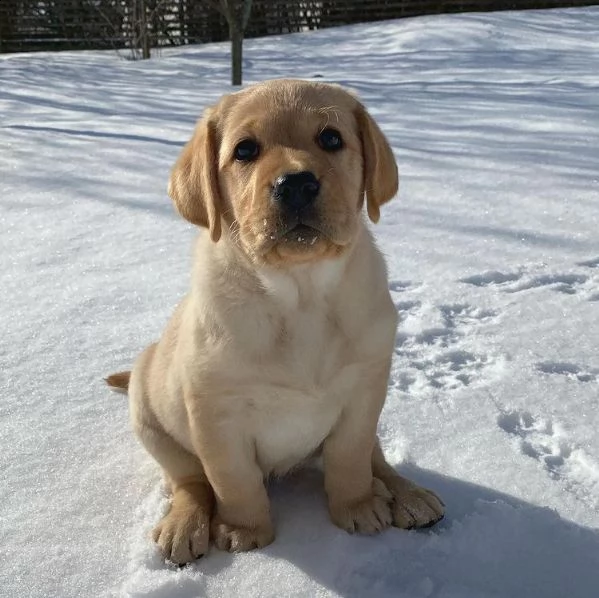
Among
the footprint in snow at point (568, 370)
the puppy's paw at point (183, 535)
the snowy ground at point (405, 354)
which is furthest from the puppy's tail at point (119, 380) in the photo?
the footprint in snow at point (568, 370)

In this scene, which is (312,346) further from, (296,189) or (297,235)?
(296,189)

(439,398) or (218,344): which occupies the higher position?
(218,344)

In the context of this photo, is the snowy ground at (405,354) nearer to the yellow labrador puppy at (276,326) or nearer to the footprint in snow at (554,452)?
the footprint in snow at (554,452)

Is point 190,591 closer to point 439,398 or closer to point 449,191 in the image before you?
point 439,398

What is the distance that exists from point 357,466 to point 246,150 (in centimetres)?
87

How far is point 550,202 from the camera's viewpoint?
4.07 metres

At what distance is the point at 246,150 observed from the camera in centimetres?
188

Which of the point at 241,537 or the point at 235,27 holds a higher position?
the point at 235,27

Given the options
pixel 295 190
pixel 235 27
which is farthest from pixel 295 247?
pixel 235 27

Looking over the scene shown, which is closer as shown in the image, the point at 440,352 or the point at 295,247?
the point at 295,247

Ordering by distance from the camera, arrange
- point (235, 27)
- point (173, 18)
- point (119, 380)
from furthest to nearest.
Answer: point (173, 18) → point (235, 27) → point (119, 380)

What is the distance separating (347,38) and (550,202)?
8.53m

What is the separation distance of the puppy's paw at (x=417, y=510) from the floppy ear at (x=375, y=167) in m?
0.74

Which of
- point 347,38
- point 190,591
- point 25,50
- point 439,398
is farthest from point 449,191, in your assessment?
point 25,50
